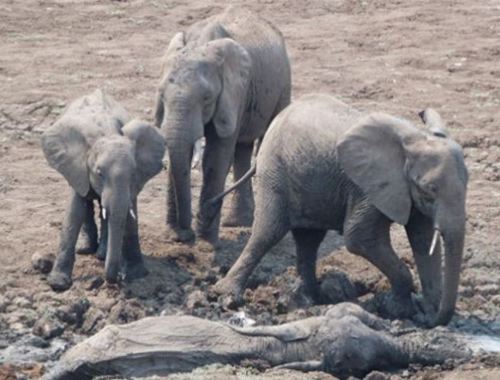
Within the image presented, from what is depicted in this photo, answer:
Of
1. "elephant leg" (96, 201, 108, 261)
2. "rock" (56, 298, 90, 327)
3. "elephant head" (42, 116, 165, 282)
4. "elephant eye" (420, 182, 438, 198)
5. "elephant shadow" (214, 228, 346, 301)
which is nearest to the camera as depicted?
"elephant eye" (420, 182, 438, 198)

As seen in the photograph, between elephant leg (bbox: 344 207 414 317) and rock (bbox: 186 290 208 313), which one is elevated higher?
→ elephant leg (bbox: 344 207 414 317)

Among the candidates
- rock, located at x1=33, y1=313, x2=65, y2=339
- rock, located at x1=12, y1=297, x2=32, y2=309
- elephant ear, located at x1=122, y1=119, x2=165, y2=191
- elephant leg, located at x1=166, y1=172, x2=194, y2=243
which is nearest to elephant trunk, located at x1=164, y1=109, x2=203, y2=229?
elephant leg, located at x1=166, y1=172, x2=194, y2=243

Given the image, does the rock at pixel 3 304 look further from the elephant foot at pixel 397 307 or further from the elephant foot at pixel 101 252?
the elephant foot at pixel 397 307

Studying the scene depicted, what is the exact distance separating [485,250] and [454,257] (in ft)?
6.86

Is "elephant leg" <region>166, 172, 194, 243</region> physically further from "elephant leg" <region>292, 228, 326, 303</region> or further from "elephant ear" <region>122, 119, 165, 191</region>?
"elephant leg" <region>292, 228, 326, 303</region>

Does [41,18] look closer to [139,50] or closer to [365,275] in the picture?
→ [139,50]

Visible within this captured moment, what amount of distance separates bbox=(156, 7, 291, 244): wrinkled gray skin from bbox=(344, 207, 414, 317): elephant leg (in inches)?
58.2

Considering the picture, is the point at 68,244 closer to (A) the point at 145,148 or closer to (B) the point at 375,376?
(A) the point at 145,148

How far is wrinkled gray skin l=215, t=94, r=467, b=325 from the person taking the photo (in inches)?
514

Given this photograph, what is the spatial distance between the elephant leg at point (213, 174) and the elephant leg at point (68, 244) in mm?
1066

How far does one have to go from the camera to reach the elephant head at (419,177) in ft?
42.5


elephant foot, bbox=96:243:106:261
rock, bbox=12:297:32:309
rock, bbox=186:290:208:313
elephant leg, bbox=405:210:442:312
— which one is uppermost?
elephant leg, bbox=405:210:442:312

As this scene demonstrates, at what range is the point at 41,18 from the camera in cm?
2088

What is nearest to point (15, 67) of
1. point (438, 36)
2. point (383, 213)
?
point (438, 36)
